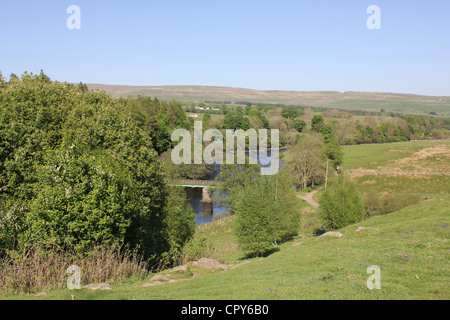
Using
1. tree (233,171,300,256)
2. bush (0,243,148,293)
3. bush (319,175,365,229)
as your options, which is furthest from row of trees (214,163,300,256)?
bush (0,243,148,293)

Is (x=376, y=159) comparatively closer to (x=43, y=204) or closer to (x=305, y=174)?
(x=305, y=174)

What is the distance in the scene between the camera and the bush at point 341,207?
39969 millimetres

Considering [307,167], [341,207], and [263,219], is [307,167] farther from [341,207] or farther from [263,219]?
[263,219]

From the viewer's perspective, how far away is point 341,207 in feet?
132

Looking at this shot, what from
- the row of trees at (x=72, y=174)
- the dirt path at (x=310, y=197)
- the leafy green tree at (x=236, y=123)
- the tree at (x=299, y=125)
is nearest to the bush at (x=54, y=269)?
the row of trees at (x=72, y=174)

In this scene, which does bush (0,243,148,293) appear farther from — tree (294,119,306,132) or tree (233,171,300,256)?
tree (294,119,306,132)

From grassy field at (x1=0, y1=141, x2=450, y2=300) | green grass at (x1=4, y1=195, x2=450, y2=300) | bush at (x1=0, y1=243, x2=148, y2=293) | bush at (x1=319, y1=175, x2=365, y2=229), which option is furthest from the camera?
bush at (x1=319, y1=175, x2=365, y2=229)

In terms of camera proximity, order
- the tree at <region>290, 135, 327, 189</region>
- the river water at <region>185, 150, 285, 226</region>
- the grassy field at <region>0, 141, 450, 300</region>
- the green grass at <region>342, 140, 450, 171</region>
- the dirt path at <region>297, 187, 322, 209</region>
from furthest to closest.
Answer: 1. the green grass at <region>342, 140, 450, 171</region>
2. the tree at <region>290, 135, 327, 189</region>
3. the river water at <region>185, 150, 285, 226</region>
4. the dirt path at <region>297, 187, 322, 209</region>
5. the grassy field at <region>0, 141, 450, 300</region>

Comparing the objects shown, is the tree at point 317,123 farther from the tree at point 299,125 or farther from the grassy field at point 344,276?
the grassy field at point 344,276

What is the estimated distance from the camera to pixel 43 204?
18078mm

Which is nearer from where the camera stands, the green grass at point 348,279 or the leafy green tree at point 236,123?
the green grass at point 348,279

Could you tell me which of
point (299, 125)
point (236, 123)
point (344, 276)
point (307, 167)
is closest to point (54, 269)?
point (344, 276)

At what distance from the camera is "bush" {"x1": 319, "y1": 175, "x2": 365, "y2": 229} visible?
40.0 m

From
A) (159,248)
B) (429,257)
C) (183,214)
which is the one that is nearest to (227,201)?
(183,214)
